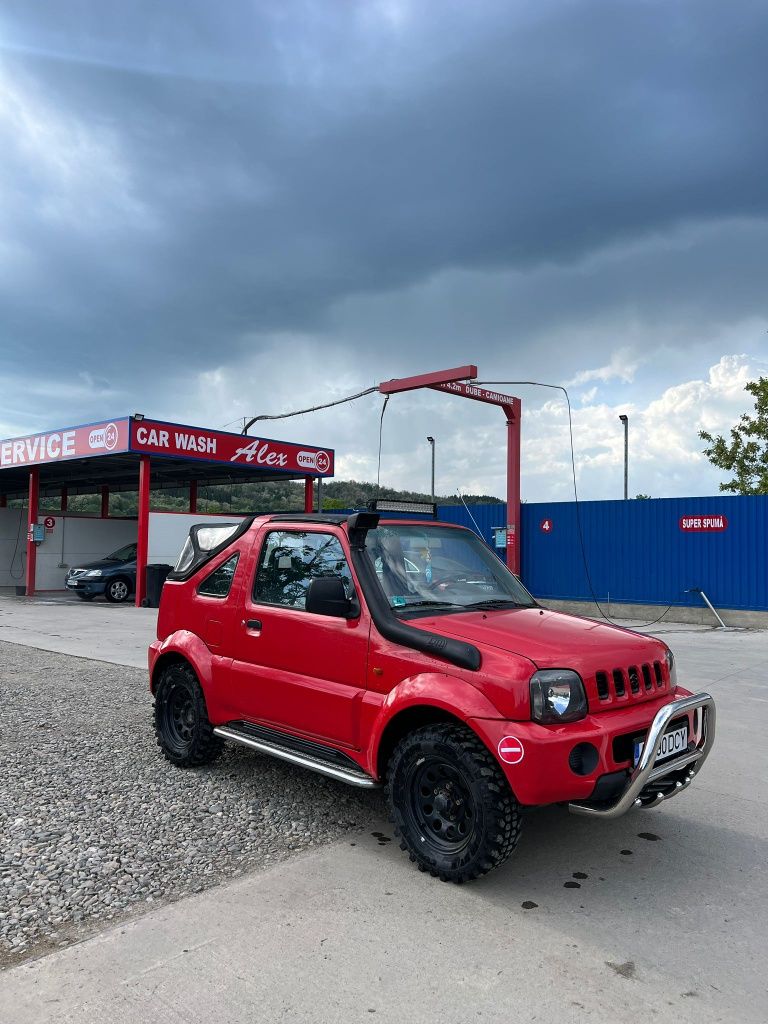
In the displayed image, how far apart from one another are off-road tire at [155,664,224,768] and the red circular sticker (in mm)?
2436

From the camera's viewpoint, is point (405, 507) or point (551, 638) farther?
point (405, 507)

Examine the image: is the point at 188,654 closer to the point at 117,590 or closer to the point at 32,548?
the point at 117,590

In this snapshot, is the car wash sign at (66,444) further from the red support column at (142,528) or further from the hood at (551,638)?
the hood at (551,638)

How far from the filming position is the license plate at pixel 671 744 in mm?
3560

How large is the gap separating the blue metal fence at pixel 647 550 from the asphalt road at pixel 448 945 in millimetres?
12700

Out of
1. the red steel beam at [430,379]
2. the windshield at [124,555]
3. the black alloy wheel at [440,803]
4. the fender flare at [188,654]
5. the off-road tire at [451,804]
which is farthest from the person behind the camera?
the windshield at [124,555]

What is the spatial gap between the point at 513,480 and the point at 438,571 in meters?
13.9

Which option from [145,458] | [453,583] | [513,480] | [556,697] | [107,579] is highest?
[145,458]

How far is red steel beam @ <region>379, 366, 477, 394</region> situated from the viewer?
15.6 m

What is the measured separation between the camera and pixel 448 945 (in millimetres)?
3008

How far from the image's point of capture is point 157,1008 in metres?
2.59

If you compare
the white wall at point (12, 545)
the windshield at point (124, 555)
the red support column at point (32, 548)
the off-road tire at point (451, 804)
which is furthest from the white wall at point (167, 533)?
the off-road tire at point (451, 804)

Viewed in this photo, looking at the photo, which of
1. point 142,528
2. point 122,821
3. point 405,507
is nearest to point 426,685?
point 405,507

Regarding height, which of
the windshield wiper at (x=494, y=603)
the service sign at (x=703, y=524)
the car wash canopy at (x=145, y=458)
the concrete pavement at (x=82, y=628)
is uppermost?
the car wash canopy at (x=145, y=458)
